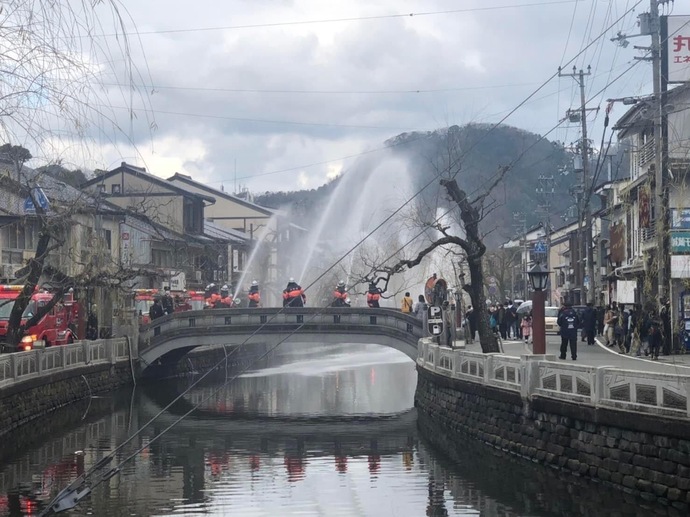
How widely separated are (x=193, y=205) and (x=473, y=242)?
56.0 m

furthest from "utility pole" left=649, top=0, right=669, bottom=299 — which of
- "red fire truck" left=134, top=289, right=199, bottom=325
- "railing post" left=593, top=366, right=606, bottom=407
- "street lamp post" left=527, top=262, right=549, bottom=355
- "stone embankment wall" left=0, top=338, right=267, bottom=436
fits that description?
"red fire truck" left=134, top=289, right=199, bottom=325

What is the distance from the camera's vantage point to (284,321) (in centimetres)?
5259

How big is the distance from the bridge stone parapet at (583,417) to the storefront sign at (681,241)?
6565 mm

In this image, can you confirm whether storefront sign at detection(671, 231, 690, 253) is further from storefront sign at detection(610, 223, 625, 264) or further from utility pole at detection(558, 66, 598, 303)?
storefront sign at detection(610, 223, 625, 264)

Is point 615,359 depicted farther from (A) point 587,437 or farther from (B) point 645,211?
(A) point 587,437

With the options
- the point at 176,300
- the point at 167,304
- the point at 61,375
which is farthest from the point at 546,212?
the point at 61,375

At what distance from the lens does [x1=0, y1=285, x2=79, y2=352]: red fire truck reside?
44184 mm

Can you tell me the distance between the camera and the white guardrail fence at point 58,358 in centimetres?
3538

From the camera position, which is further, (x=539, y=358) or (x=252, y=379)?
(x=252, y=379)

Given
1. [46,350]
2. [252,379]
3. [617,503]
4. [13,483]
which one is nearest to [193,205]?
[252,379]

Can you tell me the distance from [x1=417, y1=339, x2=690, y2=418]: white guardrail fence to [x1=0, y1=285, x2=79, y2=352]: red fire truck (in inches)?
736

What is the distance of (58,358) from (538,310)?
20166mm

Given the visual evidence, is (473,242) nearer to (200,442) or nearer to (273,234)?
(200,442)

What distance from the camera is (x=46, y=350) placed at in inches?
1607
